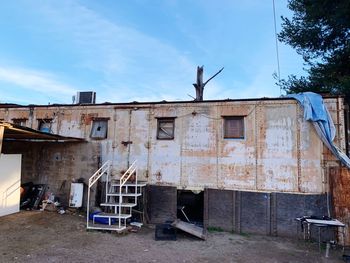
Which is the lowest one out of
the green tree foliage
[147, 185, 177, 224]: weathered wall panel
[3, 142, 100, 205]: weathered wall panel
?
[147, 185, 177, 224]: weathered wall panel

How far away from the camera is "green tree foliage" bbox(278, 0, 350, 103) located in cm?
1043

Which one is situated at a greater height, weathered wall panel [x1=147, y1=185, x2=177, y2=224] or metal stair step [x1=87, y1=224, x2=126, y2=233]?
weathered wall panel [x1=147, y1=185, x2=177, y2=224]

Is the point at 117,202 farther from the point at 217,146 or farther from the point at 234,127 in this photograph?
the point at 234,127

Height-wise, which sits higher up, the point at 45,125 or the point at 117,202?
the point at 45,125

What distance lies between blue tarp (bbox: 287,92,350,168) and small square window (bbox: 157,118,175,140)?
13.8 ft

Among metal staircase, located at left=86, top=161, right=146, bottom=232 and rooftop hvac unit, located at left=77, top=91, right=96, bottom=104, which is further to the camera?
rooftop hvac unit, located at left=77, top=91, right=96, bottom=104

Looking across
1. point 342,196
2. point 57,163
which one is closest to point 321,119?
point 342,196

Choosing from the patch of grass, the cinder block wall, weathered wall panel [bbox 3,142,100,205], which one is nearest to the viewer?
the cinder block wall

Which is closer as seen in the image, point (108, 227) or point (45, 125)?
point (108, 227)

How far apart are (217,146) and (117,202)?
3766mm

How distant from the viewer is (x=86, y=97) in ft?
35.8

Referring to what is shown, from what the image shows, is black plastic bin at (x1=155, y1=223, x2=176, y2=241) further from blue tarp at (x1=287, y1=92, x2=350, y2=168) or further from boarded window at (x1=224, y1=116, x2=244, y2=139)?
blue tarp at (x1=287, y1=92, x2=350, y2=168)

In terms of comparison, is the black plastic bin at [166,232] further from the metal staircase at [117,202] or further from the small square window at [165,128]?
the small square window at [165,128]

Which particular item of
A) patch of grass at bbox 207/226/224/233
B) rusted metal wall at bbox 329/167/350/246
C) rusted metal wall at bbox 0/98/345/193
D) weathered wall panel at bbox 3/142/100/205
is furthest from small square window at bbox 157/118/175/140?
rusted metal wall at bbox 329/167/350/246
